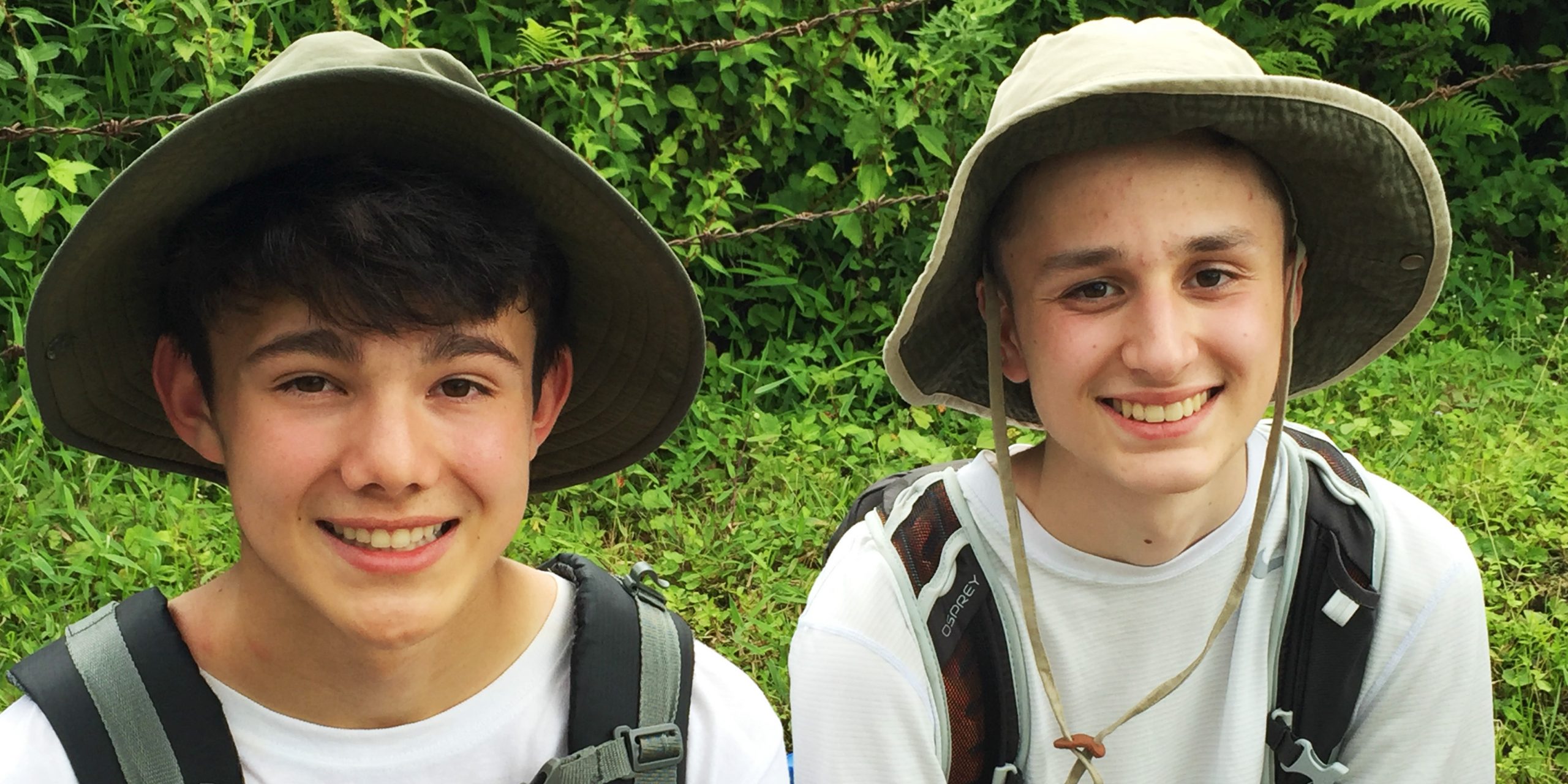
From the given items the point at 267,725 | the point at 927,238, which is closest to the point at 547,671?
the point at 267,725

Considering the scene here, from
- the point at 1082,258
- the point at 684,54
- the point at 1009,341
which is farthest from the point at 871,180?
the point at 1082,258

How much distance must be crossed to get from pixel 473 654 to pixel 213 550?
1713mm

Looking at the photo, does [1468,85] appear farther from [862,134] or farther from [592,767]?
[592,767]

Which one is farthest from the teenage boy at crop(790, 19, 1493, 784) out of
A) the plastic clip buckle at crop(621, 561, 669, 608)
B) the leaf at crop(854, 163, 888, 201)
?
the leaf at crop(854, 163, 888, 201)

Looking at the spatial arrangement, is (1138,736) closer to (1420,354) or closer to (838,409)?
(838,409)

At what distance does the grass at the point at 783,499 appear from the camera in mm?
3244

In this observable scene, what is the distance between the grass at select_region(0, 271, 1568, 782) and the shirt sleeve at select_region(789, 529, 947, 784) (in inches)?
44.8

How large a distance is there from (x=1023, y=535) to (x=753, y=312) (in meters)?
2.52

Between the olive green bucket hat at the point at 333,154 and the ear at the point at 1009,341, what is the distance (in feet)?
1.57

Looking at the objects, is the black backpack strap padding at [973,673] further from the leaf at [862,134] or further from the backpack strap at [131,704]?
the leaf at [862,134]

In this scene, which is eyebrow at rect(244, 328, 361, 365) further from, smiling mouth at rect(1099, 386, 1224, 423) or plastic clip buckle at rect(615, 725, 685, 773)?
smiling mouth at rect(1099, 386, 1224, 423)

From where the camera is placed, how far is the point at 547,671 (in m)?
1.94

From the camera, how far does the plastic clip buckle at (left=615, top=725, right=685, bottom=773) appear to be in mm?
1833

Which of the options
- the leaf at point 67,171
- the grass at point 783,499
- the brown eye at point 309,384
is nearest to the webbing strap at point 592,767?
the brown eye at point 309,384
